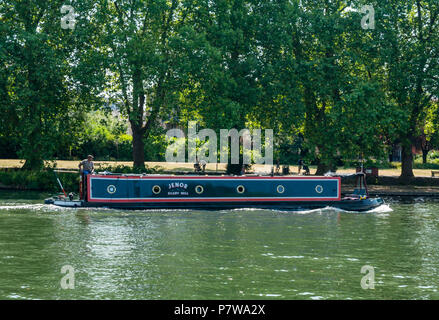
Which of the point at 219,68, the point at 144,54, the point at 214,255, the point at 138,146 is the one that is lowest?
the point at 214,255

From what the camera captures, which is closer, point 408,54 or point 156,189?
point 156,189

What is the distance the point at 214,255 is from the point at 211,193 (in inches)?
468

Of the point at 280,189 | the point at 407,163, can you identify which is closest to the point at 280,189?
the point at 280,189

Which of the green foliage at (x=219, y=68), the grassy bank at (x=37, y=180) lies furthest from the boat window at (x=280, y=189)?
the grassy bank at (x=37, y=180)

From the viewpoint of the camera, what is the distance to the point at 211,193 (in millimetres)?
29516

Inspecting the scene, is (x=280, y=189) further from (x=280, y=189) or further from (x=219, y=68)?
(x=219, y=68)

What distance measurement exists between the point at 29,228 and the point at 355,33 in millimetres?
28731

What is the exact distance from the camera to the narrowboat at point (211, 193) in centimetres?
2864

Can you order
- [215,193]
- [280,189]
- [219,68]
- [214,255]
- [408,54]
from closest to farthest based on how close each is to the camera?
[214,255]
[215,193]
[280,189]
[219,68]
[408,54]

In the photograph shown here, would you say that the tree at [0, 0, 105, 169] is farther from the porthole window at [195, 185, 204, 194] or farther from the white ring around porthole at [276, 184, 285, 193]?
the white ring around porthole at [276, 184, 285, 193]

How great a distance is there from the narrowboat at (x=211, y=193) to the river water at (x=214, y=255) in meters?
0.98
